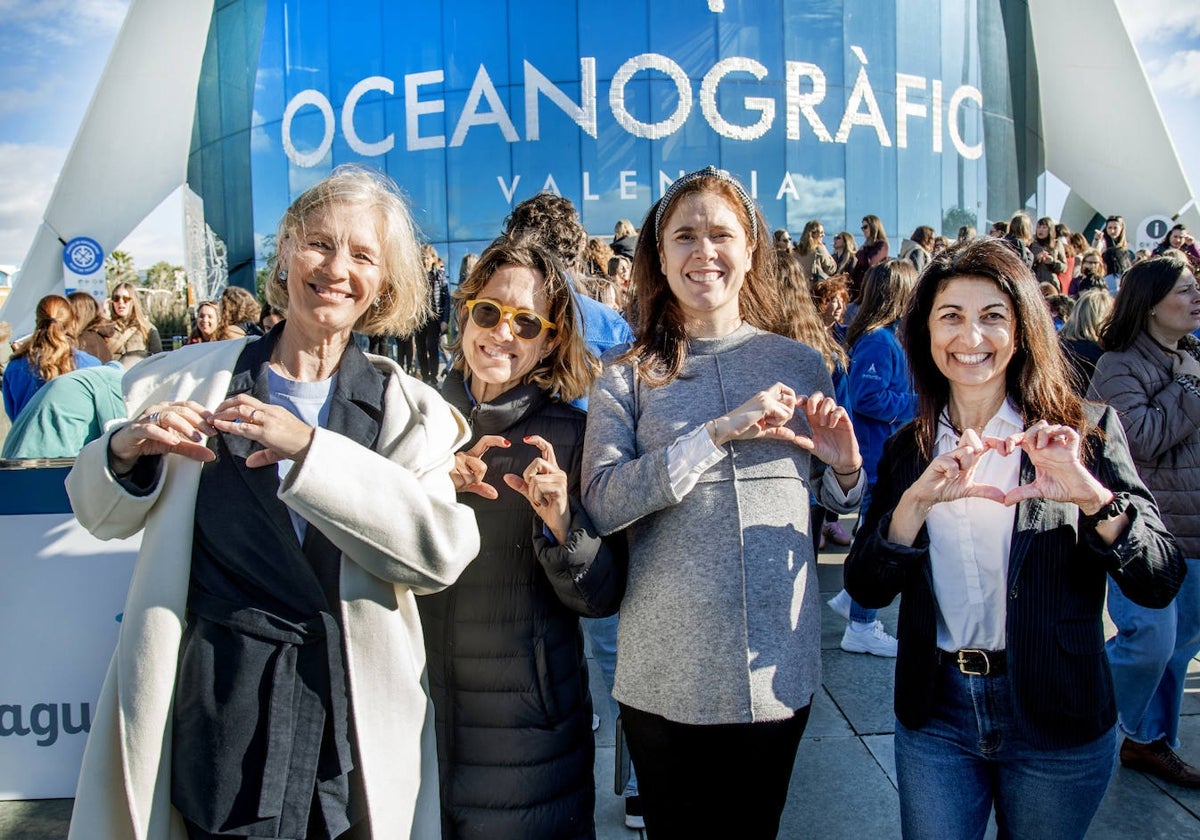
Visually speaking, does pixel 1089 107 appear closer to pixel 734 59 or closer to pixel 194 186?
pixel 734 59

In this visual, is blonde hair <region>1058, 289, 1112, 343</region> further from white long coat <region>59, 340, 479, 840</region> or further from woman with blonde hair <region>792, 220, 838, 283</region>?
woman with blonde hair <region>792, 220, 838, 283</region>

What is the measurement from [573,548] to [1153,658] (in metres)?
2.54

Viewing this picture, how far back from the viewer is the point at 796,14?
54.7 feet

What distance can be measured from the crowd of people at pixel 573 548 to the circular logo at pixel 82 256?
14.6 m

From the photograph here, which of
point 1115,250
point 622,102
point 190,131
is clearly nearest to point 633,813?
point 1115,250

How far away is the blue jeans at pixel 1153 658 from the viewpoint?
10.3ft

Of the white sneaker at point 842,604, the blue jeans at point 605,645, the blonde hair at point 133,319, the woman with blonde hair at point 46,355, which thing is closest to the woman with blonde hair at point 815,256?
the white sneaker at point 842,604

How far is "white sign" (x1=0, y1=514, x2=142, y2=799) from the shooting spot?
129 inches

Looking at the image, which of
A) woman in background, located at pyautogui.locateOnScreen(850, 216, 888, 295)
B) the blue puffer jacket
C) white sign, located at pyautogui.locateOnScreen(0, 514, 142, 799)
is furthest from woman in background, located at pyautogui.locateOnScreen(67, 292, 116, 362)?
woman in background, located at pyautogui.locateOnScreen(850, 216, 888, 295)

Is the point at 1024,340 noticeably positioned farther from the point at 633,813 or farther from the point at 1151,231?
the point at 1151,231

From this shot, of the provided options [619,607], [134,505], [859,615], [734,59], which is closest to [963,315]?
[619,607]

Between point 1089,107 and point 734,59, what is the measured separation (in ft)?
36.5

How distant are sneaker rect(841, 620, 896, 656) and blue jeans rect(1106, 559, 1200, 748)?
1236 millimetres

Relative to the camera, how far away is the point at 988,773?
1.99m
